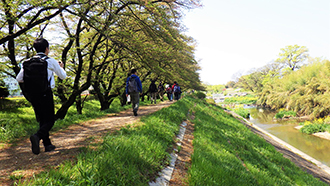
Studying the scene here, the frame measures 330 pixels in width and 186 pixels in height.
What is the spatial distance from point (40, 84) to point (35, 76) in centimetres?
15

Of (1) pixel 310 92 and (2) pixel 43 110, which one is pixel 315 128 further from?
(2) pixel 43 110

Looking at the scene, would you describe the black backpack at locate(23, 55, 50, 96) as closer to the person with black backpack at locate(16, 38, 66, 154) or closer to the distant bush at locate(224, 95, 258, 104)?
the person with black backpack at locate(16, 38, 66, 154)

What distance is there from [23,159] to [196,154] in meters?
3.50

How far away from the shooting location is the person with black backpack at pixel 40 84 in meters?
2.88

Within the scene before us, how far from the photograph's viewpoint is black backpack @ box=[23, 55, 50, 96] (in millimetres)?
2869

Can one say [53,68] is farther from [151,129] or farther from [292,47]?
[292,47]

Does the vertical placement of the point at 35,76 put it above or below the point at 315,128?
above

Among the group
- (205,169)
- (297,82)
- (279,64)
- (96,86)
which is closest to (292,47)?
(279,64)

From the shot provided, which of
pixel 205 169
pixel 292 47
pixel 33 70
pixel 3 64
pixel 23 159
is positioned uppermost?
pixel 292 47

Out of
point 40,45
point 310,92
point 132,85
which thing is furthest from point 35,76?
point 310,92

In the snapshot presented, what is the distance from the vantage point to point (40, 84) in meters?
2.89

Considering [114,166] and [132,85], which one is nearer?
[114,166]

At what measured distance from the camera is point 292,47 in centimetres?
4862

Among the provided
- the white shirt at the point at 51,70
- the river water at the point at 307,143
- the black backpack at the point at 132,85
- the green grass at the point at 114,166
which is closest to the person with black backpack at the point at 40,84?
the white shirt at the point at 51,70
